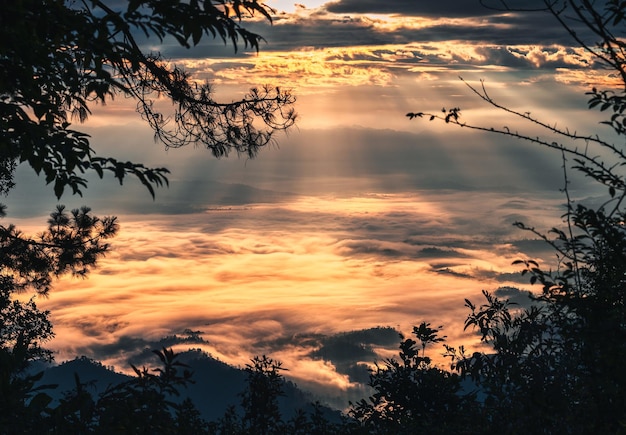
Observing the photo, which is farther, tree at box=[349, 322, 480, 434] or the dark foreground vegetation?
tree at box=[349, 322, 480, 434]

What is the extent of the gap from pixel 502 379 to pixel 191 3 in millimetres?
4853

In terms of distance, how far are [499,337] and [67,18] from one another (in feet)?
19.3

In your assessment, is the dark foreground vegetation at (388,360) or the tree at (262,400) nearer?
the dark foreground vegetation at (388,360)

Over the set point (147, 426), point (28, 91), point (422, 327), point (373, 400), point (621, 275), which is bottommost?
point (373, 400)

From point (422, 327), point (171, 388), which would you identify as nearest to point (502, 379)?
point (422, 327)

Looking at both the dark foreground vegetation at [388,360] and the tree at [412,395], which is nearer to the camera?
the dark foreground vegetation at [388,360]

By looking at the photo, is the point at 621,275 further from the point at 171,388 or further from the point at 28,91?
the point at 28,91

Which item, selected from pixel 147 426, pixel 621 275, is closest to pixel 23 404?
pixel 147 426

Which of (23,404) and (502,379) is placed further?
(502,379)

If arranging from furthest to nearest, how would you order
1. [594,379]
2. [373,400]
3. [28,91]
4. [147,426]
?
1. [373,400]
2. [28,91]
3. [594,379]
4. [147,426]

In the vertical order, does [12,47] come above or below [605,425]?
above

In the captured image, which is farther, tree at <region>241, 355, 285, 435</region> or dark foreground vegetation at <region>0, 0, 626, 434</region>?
tree at <region>241, 355, 285, 435</region>

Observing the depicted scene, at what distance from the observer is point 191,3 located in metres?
6.90

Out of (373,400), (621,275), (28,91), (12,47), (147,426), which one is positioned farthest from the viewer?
(373,400)
